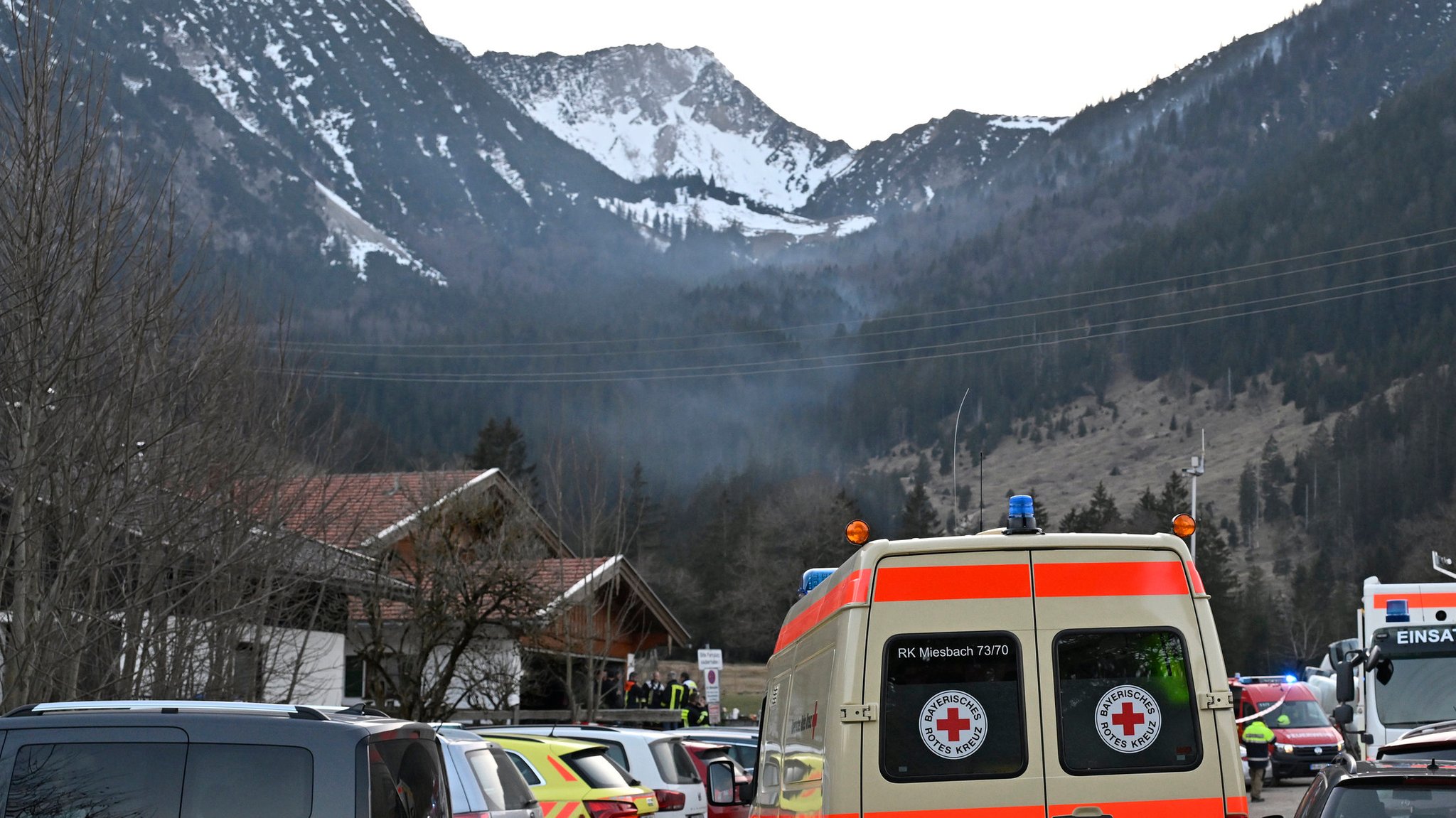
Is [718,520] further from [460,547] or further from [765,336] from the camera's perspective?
[460,547]

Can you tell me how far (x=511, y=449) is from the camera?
106 m

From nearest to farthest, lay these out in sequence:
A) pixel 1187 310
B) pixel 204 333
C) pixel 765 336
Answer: pixel 204 333 < pixel 765 336 < pixel 1187 310

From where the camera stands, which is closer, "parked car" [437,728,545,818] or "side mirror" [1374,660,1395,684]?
"parked car" [437,728,545,818]

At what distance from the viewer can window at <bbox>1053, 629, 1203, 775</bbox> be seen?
6137 mm

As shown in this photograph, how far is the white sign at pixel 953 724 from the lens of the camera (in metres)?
6.17

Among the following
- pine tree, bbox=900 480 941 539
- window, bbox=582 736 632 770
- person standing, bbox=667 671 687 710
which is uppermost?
pine tree, bbox=900 480 941 539

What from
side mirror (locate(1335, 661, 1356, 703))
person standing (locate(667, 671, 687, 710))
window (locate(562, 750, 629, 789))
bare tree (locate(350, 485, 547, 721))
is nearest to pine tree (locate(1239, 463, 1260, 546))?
person standing (locate(667, 671, 687, 710))

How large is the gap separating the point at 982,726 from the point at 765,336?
6446 inches

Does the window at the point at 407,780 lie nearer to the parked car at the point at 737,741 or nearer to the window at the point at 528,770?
the window at the point at 528,770

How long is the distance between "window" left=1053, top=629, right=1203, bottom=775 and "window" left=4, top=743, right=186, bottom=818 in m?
3.38

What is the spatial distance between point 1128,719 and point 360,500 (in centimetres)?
2413

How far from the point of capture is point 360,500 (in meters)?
28.8

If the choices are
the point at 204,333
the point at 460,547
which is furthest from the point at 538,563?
the point at 204,333

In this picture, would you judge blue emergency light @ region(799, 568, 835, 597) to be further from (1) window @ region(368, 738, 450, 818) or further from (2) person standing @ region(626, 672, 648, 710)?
(2) person standing @ region(626, 672, 648, 710)
